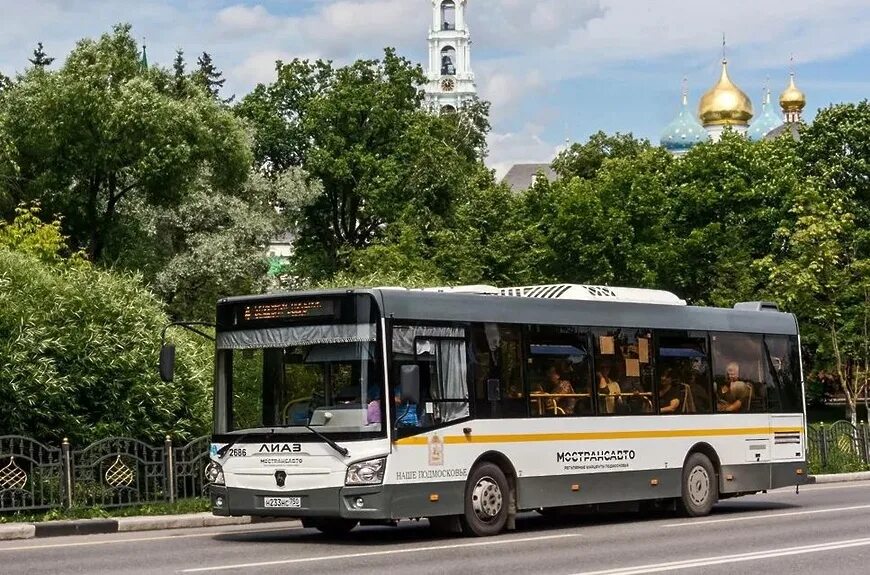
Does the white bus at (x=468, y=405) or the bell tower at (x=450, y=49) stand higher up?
the bell tower at (x=450, y=49)

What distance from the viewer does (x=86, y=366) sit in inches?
944

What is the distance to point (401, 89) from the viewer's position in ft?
230

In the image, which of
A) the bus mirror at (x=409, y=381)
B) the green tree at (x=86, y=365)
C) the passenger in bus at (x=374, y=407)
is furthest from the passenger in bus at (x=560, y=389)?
the green tree at (x=86, y=365)

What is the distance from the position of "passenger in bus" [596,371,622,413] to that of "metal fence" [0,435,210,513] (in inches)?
250

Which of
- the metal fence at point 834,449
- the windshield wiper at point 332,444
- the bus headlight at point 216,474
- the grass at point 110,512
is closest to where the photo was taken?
the windshield wiper at point 332,444

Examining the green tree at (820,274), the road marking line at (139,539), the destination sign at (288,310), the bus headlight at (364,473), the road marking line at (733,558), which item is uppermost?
the green tree at (820,274)

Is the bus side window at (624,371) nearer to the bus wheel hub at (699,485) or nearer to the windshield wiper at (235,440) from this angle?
the bus wheel hub at (699,485)

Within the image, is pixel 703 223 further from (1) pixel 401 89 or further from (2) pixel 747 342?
(2) pixel 747 342

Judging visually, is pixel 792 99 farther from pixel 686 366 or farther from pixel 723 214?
pixel 686 366

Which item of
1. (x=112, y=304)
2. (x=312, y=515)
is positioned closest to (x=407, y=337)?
(x=312, y=515)

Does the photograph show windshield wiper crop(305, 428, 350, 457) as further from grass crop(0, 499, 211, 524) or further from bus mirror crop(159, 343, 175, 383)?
grass crop(0, 499, 211, 524)

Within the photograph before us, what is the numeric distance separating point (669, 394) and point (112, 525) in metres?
7.62

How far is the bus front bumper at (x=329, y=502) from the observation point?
1655cm

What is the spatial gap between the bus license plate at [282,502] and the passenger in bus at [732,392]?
7704 mm
